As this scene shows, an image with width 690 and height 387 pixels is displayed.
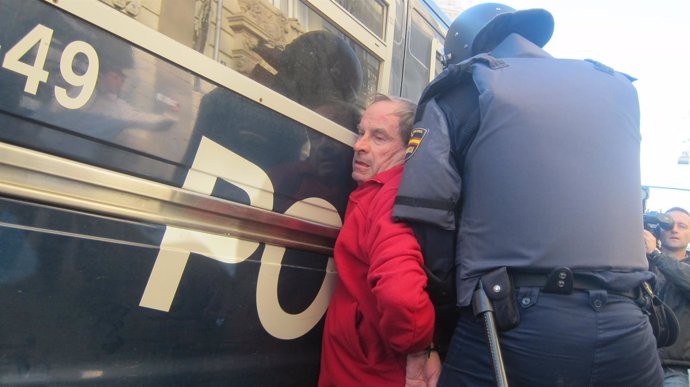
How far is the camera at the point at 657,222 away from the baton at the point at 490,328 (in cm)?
286

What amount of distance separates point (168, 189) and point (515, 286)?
101 centimetres

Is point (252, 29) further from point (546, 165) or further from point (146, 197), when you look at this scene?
point (546, 165)

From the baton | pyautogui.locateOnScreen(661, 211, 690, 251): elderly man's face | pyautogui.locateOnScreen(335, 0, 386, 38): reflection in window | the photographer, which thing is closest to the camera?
the baton

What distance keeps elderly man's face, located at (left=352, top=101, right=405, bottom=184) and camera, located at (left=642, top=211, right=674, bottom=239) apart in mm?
2599

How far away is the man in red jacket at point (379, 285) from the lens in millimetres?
1526

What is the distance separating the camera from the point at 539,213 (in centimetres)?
146

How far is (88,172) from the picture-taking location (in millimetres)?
1248

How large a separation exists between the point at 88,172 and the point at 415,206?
0.91 metres

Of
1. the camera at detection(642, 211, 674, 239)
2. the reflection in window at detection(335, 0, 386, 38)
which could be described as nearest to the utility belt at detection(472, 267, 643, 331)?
the reflection in window at detection(335, 0, 386, 38)

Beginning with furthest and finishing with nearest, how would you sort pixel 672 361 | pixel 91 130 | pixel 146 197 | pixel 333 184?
pixel 672 361 → pixel 333 184 → pixel 146 197 → pixel 91 130

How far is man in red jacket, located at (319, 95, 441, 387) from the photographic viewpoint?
1526 mm

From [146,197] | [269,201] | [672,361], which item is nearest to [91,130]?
[146,197]

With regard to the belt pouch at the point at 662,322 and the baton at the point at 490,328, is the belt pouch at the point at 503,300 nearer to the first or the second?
the baton at the point at 490,328

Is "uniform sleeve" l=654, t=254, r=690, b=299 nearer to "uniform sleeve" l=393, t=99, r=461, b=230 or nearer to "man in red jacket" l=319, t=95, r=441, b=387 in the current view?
"man in red jacket" l=319, t=95, r=441, b=387
